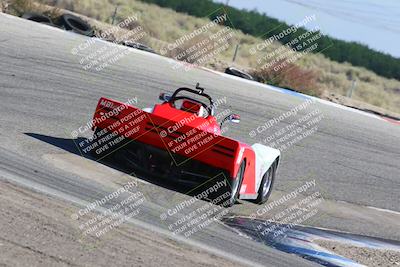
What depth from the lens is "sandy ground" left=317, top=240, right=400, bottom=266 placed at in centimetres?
994

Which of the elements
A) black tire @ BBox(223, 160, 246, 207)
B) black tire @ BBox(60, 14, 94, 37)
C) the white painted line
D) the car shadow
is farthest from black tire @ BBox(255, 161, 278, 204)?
black tire @ BBox(60, 14, 94, 37)

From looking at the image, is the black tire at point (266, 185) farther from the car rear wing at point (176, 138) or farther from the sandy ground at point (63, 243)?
the sandy ground at point (63, 243)

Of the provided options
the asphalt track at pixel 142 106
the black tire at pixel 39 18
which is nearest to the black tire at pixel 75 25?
the black tire at pixel 39 18

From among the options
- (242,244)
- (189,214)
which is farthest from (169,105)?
(242,244)

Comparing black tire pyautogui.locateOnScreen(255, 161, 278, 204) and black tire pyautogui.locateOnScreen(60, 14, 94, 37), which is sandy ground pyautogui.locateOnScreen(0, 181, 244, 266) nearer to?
black tire pyautogui.locateOnScreen(255, 161, 278, 204)

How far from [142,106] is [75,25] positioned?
12810 mm

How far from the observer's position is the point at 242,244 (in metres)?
8.99

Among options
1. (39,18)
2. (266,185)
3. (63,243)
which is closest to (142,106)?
(266,185)

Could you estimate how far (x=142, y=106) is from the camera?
59.4 ft

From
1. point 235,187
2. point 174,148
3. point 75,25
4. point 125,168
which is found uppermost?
point 174,148

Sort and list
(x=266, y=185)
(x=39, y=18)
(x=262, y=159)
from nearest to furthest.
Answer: (x=262, y=159) < (x=266, y=185) < (x=39, y=18)

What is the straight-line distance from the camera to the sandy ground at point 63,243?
20.4 feet

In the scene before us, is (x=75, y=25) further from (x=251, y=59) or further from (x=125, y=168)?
(x=125, y=168)

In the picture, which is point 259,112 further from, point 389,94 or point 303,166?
point 389,94
